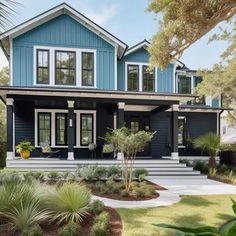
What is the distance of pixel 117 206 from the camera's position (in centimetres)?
812

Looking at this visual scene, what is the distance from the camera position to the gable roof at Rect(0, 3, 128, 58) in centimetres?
1563

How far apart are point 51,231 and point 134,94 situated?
9.81 metres

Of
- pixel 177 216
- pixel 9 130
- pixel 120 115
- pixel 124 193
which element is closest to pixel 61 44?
pixel 120 115

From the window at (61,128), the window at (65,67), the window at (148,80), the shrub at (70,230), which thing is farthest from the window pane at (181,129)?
the shrub at (70,230)

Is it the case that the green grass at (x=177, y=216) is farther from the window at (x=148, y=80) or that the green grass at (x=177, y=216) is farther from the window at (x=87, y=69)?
the window at (x=148, y=80)

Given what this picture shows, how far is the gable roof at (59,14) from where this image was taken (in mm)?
15627

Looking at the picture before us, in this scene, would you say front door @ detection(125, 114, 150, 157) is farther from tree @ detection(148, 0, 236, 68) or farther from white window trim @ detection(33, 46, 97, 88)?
tree @ detection(148, 0, 236, 68)

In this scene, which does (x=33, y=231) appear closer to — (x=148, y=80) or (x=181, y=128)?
(x=148, y=80)

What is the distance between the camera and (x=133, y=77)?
17.8 meters

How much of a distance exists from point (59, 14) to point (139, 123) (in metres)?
7.81

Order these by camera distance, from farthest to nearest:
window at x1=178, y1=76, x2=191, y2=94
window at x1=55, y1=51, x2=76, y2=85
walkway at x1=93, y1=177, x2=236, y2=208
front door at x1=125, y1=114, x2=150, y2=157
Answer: window at x1=178, y1=76, x2=191, y2=94
front door at x1=125, y1=114, x2=150, y2=157
window at x1=55, y1=51, x2=76, y2=85
walkway at x1=93, y1=177, x2=236, y2=208

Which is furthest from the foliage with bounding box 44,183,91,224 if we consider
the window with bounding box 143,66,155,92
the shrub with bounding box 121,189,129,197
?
the window with bounding box 143,66,155,92

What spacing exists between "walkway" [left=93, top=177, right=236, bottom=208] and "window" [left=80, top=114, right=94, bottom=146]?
537cm

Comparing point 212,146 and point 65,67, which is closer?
point 212,146
